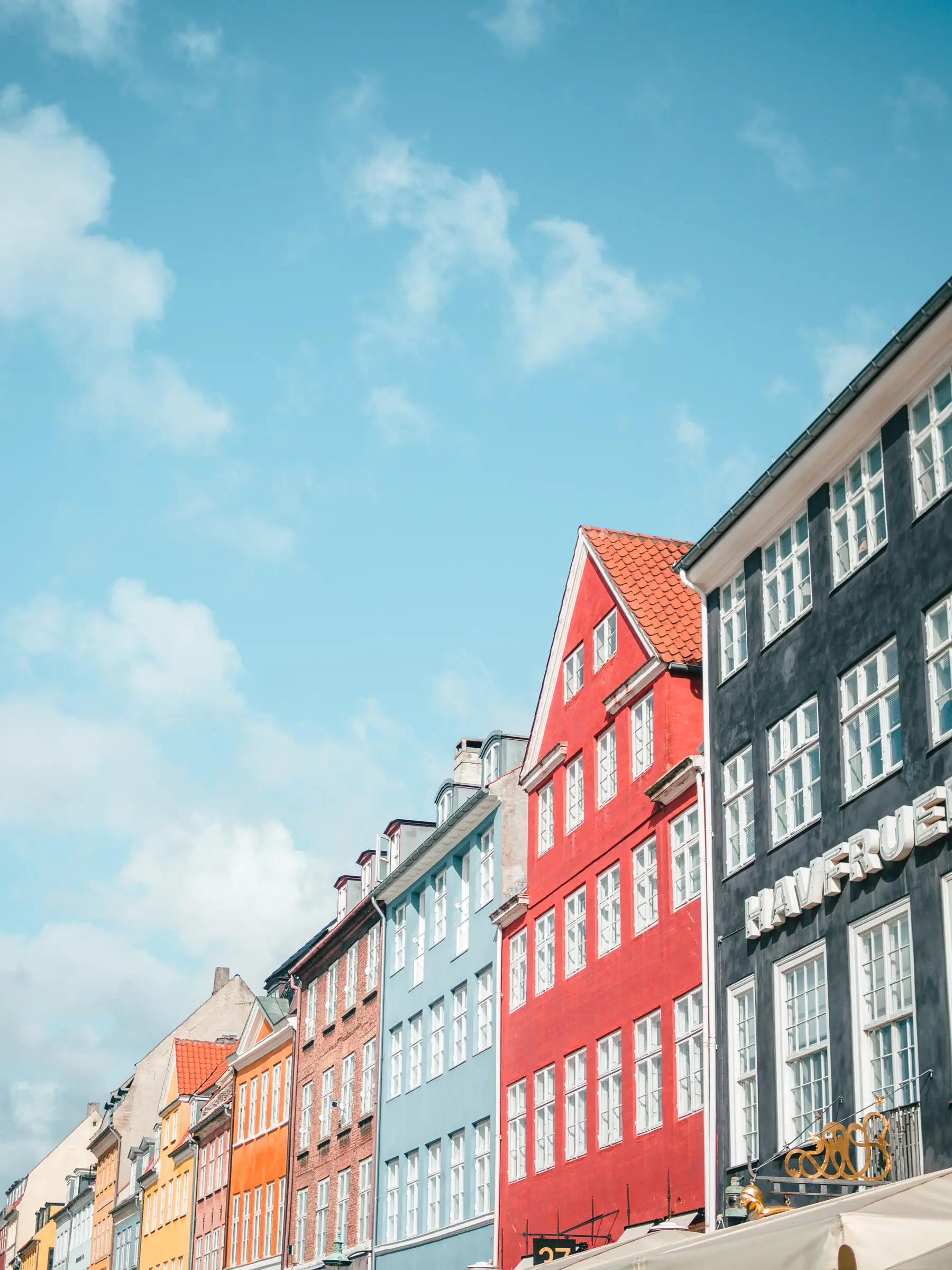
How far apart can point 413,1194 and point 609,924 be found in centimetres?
1348

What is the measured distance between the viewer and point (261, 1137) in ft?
188

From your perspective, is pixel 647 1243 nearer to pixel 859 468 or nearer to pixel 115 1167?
pixel 859 468

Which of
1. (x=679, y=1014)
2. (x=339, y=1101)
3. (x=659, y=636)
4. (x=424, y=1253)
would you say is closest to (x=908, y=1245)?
(x=679, y=1014)

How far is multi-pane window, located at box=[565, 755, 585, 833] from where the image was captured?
1350 inches

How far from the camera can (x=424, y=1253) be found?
40.3 metres

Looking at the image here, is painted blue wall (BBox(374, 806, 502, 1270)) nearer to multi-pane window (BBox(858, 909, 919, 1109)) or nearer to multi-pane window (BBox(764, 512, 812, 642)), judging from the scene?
multi-pane window (BBox(764, 512, 812, 642))

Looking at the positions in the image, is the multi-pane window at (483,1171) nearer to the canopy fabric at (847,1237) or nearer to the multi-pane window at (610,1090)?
the multi-pane window at (610,1090)

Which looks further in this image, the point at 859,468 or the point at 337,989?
the point at 337,989

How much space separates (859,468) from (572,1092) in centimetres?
1424

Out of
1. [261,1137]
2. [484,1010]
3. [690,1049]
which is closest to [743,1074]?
[690,1049]

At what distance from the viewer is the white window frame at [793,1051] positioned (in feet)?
74.4

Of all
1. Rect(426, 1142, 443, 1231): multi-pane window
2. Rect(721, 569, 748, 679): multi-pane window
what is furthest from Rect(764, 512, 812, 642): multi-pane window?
Rect(426, 1142, 443, 1231): multi-pane window

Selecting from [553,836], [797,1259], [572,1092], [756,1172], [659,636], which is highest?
[659,636]

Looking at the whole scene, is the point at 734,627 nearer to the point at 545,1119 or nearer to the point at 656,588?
the point at 656,588
